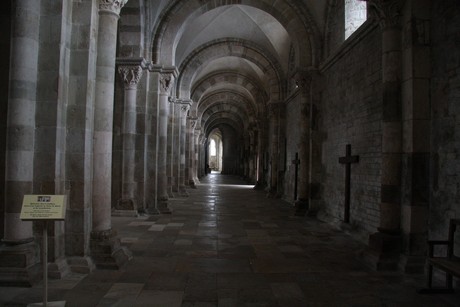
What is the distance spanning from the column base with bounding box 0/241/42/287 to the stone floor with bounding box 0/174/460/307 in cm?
11

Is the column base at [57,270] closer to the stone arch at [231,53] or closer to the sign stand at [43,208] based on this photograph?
the sign stand at [43,208]

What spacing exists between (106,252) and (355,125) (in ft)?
20.4

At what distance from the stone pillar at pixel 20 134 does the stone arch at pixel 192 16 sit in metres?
7.04

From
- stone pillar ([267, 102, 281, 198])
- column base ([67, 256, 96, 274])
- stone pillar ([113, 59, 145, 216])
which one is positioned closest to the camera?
column base ([67, 256, 96, 274])

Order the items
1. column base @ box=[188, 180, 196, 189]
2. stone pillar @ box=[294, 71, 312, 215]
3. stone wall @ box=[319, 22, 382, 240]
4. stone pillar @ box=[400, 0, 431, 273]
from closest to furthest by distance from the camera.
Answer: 1. stone pillar @ box=[400, 0, 431, 273]
2. stone wall @ box=[319, 22, 382, 240]
3. stone pillar @ box=[294, 71, 312, 215]
4. column base @ box=[188, 180, 196, 189]

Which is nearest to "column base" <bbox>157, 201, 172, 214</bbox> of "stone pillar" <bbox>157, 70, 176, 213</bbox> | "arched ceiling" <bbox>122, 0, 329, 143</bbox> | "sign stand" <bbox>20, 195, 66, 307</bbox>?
"stone pillar" <bbox>157, 70, 176, 213</bbox>

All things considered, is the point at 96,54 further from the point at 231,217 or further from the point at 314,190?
the point at 314,190

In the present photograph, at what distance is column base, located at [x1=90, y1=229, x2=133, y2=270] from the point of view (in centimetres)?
554

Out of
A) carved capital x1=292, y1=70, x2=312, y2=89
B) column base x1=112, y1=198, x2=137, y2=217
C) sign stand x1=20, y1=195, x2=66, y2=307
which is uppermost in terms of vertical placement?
carved capital x1=292, y1=70, x2=312, y2=89

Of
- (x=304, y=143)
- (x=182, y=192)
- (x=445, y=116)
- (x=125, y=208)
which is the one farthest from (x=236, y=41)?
(x=445, y=116)

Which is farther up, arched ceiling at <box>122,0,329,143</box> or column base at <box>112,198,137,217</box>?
arched ceiling at <box>122,0,329,143</box>

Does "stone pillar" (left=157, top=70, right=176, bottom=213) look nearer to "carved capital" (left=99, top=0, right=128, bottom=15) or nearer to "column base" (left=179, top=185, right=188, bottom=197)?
"column base" (left=179, top=185, right=188, bottom=197)

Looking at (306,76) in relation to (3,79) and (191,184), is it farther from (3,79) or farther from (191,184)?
(191,184)

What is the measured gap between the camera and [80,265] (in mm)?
5324
